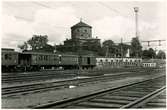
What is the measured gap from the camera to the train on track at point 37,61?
34.2 metres

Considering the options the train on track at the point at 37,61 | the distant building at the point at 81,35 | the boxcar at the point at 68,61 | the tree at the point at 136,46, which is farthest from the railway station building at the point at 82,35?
the boxcar at the point at 68,61

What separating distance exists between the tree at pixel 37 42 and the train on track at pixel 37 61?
39.9m

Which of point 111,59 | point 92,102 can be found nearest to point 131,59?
point 111,59

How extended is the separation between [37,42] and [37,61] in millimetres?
51841

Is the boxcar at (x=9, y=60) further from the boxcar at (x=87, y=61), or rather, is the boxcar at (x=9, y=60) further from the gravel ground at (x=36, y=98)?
the gravel ground at (x=36, y=98)

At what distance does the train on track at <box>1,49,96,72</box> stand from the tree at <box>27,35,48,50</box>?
39.9m

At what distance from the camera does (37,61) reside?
3947cm

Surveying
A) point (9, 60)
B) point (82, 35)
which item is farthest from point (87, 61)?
point (82, 35)

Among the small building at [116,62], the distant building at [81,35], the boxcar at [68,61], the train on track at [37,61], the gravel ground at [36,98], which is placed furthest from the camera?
the distant building at [81,35]

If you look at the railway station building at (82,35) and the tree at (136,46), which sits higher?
the railway station building at (82,35)

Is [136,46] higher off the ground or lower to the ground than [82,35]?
lower

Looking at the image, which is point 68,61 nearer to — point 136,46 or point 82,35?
point 136,46

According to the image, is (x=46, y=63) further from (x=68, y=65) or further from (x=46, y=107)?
(x=46, y=107)

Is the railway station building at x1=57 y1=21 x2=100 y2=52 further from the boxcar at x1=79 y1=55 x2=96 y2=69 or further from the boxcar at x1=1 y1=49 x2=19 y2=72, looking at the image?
the boxcar at x1=1 y1=49 x2=19 y2=72
